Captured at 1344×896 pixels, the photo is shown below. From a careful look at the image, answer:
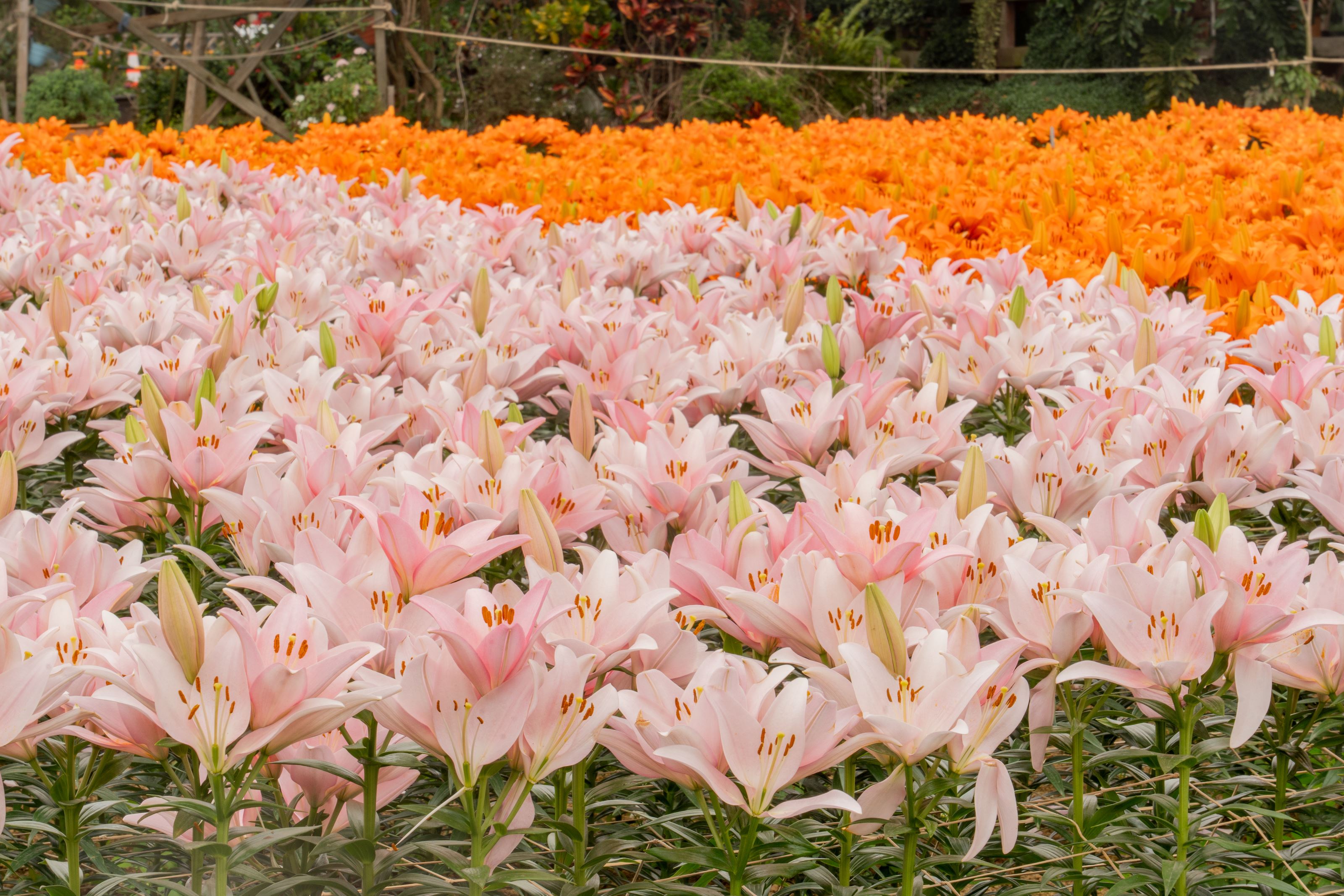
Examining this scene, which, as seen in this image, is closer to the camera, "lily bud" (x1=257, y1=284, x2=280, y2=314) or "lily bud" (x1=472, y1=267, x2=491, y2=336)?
"lily bud" (x1=472, y1=267, x2=491, y2=336)

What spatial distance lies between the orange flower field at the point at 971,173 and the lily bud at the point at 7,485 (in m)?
2.50

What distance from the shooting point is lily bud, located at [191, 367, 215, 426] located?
1663 millimetres

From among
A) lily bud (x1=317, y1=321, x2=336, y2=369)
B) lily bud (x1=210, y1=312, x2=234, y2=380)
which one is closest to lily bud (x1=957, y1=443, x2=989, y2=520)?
lily bud (x1=317, y1=321, x2=336, y2=369)

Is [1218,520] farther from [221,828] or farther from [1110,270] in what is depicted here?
[1110,270]

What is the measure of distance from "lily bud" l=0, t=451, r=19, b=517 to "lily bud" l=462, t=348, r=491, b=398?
2.31 feet

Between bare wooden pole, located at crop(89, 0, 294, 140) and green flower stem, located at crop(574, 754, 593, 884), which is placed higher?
bare wooden pole, located at crop(89, 0, 294, 140)

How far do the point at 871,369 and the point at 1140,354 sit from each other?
0.48 m

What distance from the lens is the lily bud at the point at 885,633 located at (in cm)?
105

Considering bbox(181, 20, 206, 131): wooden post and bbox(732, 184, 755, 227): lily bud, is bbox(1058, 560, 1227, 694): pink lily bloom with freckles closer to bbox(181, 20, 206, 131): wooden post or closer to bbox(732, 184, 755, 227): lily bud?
bbox(732, 184, 755, 227): lily bud

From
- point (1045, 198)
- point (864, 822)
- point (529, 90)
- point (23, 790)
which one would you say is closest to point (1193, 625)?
point (864, 822)

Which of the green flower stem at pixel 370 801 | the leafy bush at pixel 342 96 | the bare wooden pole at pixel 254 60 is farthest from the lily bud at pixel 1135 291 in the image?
the leafy bush at pixel 342 96

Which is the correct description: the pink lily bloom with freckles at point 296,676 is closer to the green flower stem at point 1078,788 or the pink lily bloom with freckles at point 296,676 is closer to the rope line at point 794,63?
the green flower stem at point 1078,788

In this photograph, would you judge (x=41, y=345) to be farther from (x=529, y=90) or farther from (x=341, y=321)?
(x=529, y=90)

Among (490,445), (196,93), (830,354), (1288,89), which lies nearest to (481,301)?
(830,354)
